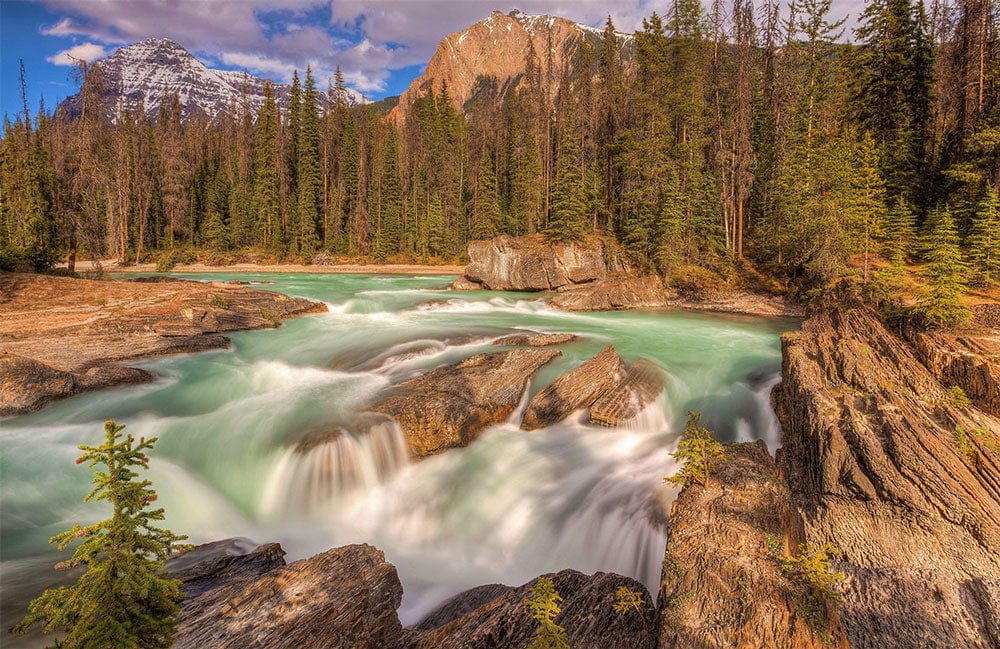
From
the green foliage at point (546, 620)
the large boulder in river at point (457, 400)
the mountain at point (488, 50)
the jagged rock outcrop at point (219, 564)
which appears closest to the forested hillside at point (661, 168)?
the large boulder in river at point (457, 400)

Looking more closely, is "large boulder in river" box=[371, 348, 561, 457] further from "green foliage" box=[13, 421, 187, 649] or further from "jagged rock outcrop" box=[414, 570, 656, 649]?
"green foliage" box=[13, 421, 187, 649]

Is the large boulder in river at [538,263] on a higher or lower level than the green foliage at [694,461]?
higher

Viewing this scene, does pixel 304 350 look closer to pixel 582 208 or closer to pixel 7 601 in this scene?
pixel 7 601

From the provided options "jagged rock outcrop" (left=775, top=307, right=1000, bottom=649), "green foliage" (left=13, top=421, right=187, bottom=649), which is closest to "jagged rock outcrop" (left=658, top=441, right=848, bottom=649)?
"jagged rock outcrop" (left=775, top=307, right=1000, bottom=649)

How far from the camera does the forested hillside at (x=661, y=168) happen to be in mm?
20625

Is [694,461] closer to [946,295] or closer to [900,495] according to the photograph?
[900,495]

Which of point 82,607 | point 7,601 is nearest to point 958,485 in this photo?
point 82,607

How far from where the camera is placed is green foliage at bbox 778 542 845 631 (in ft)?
13.3

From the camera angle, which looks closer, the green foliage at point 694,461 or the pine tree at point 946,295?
the green foliage at point 694,461

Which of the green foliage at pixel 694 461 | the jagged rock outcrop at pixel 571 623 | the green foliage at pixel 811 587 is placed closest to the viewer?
the green foliage at pixel 811 587

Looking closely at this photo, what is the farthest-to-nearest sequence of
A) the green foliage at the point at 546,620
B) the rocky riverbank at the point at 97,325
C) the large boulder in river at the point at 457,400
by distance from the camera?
the rocky riverbank at the point at 97,325 < the large boulder in river at the point at 457,400 < the green foliage at the point at 546,620

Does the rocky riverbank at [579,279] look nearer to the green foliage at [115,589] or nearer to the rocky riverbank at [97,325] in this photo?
the rocky riverbank at [97,325]

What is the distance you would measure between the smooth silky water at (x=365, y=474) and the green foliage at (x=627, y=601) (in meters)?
2.10

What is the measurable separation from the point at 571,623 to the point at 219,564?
4.50 m
